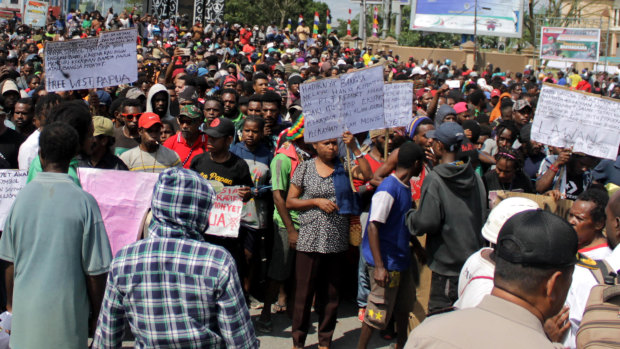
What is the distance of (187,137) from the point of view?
20.3 feet

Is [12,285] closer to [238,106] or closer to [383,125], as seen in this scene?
[383,125]

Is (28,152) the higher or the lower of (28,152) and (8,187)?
the higher

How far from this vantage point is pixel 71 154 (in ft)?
11.1

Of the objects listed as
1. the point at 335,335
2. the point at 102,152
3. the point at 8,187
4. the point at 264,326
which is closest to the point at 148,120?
the point at 102,152

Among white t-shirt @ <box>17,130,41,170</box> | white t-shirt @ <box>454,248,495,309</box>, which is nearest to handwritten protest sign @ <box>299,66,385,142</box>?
white t-shirt @ <box>17,130,41,170</box>

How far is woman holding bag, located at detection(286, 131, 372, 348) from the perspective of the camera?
4996mm

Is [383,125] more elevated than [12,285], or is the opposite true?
[383,125]

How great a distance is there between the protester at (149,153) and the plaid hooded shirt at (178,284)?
249cm

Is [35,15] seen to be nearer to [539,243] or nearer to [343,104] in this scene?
[343,104]

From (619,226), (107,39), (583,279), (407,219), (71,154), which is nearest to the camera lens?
(583,279)

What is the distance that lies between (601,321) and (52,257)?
249 centimetres

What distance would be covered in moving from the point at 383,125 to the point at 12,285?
130 inches

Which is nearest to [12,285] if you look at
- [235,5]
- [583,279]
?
[583,279]

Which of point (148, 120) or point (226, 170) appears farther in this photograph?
point (226, 170)
